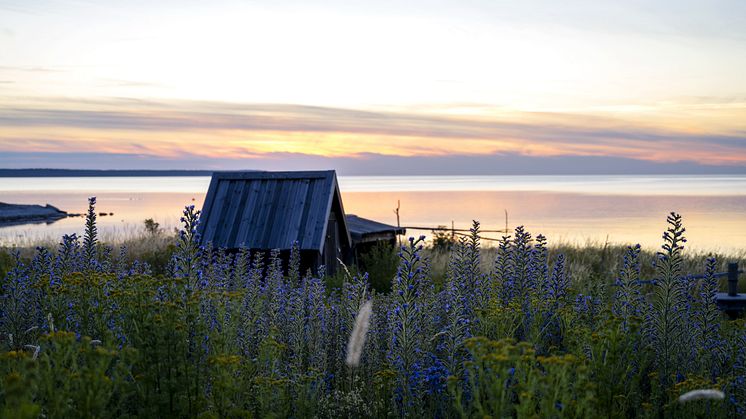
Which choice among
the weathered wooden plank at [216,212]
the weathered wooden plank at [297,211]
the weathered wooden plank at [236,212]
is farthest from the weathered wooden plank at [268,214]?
the weathered wooden plank at [216,212]

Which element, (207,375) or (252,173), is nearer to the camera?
(207,375)

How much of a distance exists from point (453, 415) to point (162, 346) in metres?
2.54

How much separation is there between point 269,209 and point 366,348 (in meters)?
9.96

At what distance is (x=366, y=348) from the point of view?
7.04 meters

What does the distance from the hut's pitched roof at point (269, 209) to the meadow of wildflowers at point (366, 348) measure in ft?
23.4

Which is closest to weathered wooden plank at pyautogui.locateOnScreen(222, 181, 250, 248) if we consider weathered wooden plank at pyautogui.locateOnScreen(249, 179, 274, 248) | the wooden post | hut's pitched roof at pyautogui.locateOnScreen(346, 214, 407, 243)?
weathered wooden plank at pyautogui.locateOnScreen(249, 179, 274, 248)

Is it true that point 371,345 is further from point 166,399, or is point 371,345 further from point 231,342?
point 166,399

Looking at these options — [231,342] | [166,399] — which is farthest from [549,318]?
[166,399]

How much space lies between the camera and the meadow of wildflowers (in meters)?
4.11

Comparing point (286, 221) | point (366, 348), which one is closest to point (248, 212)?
point (286, 221)

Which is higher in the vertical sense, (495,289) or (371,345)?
(495,289)

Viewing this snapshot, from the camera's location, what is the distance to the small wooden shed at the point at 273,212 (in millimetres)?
16000

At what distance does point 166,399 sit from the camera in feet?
15.6

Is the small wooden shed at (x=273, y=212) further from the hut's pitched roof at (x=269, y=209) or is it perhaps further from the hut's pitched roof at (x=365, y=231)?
the hut's pitched roof at (x=365, y=231)
